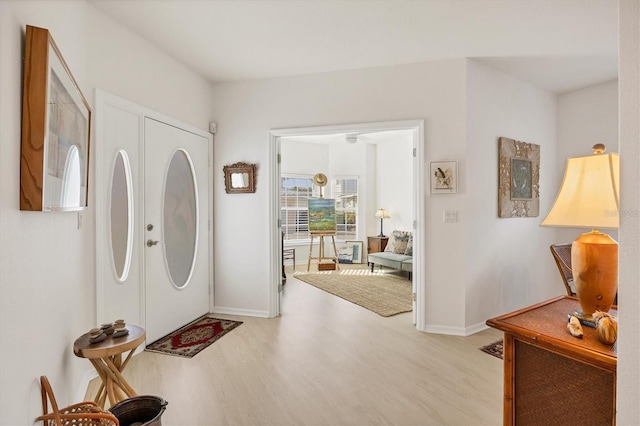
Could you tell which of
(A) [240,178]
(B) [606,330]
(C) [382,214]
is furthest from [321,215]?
(B) [606,330]

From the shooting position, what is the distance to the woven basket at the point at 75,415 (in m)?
1.28

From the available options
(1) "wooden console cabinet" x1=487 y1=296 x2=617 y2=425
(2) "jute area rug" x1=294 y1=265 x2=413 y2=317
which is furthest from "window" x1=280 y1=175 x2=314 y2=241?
(1) "wooden console cabinet" x1=487 y1=296 x2=617 y2=425

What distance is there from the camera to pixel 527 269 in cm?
421

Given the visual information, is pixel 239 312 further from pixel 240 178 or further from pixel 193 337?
pixel 240 178

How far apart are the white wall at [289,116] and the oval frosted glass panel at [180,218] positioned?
38 centimetres

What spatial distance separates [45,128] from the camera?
137cm

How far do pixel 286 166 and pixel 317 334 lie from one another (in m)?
4.86

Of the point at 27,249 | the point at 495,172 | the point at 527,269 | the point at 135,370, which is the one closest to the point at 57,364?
the point at 27,249

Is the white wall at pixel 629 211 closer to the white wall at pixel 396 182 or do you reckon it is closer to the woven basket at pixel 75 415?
the woven basket at pixel 75 415

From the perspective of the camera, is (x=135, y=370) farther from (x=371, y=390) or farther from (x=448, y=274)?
(x=448, y=274)

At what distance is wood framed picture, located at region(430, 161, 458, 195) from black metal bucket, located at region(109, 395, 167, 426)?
2.96 meters

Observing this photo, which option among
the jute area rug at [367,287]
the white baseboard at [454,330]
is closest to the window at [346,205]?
the jute area rug at [367,287]

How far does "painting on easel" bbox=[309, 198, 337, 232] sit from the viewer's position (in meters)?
7.32

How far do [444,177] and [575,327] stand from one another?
233cm
